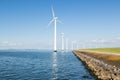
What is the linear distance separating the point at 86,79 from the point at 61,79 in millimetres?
4756

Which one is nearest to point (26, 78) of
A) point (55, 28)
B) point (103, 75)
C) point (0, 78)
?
point (0, 78)

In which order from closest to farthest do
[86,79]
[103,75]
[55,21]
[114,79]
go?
[114,79], [103,75], [86,79], [55,21]

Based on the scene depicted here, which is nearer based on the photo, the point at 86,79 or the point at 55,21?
the point at 86,79

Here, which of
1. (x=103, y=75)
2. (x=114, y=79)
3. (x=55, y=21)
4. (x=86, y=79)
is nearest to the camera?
(x=114, y=79)

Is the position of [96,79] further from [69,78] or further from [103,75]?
[69,78]

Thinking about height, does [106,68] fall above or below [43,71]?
above

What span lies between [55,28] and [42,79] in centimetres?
14166

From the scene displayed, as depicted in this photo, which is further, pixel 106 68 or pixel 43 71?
pixel 43 71

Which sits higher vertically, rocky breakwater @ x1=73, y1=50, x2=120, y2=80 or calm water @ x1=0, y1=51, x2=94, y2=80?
rocky breakwater @ x1=73, y1=50, x2=120, y2=80

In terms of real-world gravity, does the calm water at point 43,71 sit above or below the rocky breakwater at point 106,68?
below

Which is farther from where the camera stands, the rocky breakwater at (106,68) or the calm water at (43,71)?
the calm water at (43,71)

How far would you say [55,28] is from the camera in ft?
600

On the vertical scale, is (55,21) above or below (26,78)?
above

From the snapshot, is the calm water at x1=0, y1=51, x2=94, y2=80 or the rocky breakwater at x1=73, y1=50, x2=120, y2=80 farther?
the calm water at x1=0, y1=51, x2=94, y2=80
